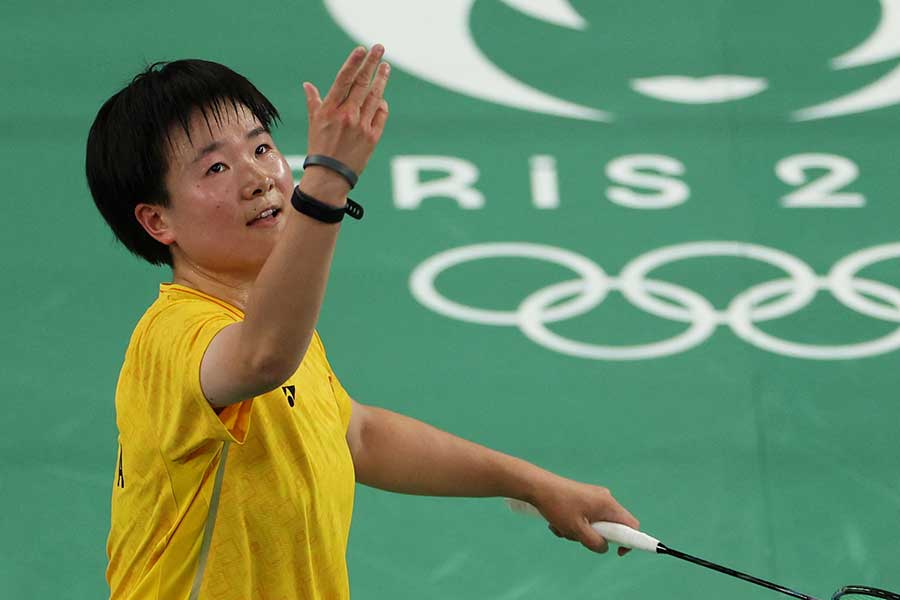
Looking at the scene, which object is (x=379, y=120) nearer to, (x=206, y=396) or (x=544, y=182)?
(x=206, y=396)

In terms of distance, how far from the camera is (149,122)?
2.69 m

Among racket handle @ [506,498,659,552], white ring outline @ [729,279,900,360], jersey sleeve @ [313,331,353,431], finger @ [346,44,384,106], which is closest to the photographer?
finger @ [346,44,384,106]

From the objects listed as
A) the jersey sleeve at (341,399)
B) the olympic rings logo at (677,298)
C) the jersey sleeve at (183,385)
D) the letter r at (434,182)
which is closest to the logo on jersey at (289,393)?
the jersey sleeve at (183,385)

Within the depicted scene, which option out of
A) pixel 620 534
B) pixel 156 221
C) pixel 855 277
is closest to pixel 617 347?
pixel 855 277

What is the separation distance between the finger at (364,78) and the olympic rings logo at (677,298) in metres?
3.01

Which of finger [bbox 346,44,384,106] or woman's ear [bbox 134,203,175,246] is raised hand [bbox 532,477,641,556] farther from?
finger [bbox 346,44,384,106]

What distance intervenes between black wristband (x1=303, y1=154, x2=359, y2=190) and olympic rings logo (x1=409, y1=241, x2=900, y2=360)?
9.86ft

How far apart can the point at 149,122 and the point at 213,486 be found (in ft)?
2.05

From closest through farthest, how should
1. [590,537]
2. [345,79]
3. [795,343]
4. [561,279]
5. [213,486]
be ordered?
[345,79]
[213,486]
[590,537]
[795,343]
[561,279]

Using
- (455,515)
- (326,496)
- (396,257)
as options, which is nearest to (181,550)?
(326,496)

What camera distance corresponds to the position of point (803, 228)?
5672 mm

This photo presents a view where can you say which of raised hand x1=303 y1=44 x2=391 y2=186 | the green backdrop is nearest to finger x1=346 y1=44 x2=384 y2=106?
raised hand x1=303 y1=44 x2=391 y2=186

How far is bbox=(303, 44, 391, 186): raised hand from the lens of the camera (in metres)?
2.26

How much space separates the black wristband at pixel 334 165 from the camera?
7.43ft
